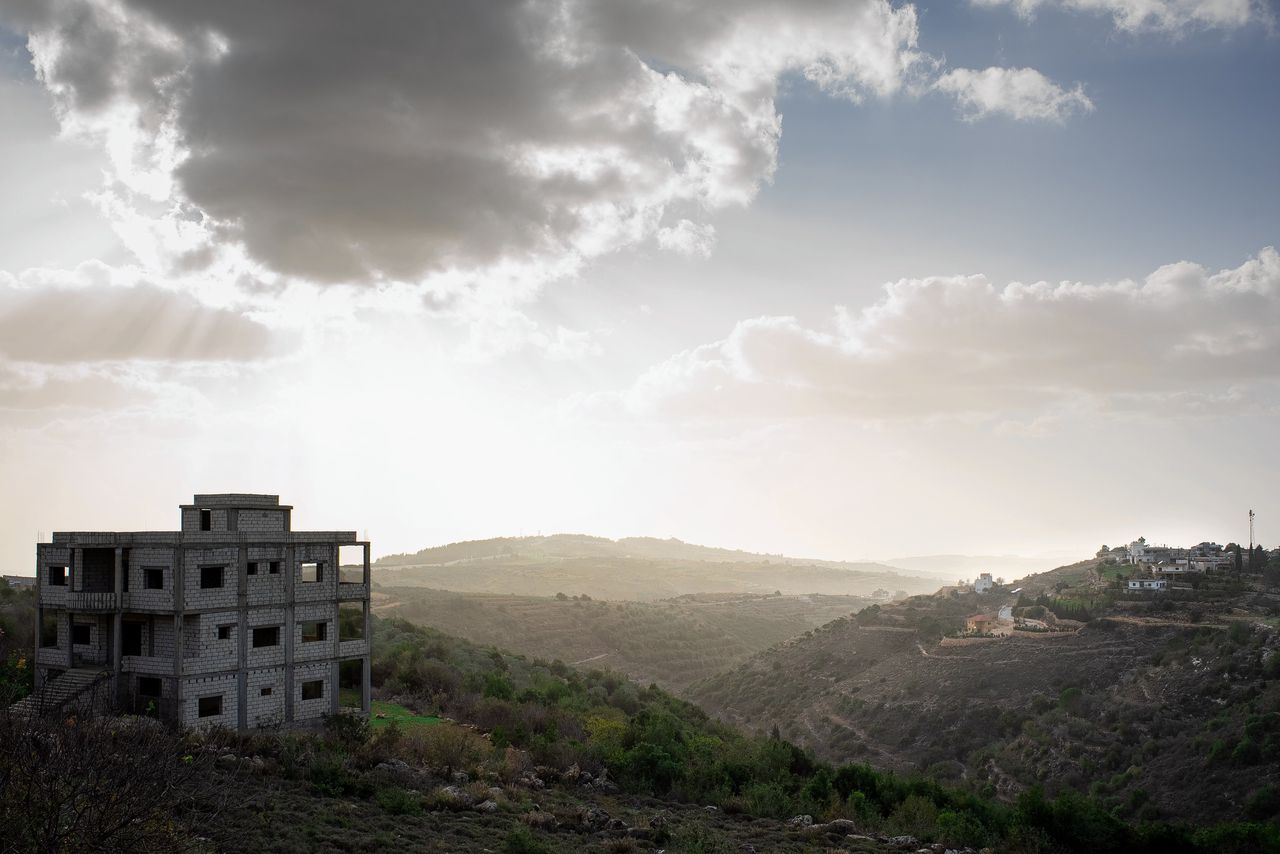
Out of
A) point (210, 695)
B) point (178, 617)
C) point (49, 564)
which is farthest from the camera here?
point (49, 564)

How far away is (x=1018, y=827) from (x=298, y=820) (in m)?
19.9

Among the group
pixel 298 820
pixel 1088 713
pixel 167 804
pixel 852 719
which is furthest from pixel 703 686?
pixel 167 804

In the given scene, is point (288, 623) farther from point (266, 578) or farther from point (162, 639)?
point (162, 639)

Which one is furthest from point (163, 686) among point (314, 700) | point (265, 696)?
point (314, 700)

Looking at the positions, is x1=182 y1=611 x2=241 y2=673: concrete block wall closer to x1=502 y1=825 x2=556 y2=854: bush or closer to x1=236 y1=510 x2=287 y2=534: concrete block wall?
x1=236 y1=510 x2=287 y2=534: concrete block wall

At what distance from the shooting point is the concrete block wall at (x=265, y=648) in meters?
27.5

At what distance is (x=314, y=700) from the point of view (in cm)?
2897

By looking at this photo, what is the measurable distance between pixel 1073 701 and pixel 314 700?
4416 centimetres

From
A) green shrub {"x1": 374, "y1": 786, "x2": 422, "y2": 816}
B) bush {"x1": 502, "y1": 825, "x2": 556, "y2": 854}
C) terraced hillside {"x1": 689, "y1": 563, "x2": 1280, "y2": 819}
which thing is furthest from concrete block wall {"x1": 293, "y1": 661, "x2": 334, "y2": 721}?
terraced hillside {"x1": 689, "y1": 563, "x2": 1280, "y2": 819}

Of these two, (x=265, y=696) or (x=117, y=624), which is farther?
(x=265, y=696)

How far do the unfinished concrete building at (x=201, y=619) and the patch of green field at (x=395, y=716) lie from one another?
1.48 meters

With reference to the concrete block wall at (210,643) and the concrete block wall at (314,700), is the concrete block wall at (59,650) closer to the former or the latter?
the concrete block wall at (210,643)

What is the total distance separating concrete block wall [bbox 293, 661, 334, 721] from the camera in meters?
28.4

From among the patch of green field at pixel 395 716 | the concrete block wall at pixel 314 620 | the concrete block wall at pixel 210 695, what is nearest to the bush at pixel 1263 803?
the patch of green field at pixel 395 716
